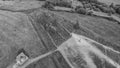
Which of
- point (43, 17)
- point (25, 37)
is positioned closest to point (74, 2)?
point (43, 17)

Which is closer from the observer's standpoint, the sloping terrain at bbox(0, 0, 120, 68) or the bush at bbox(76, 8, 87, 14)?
the sloping terrain at bbox(0, 0, 120, 68)

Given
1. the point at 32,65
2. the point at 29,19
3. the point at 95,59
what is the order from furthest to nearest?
the point at 29,19 < the point at 95,59 < the point at 32,65

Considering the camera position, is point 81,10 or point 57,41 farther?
point 81,10

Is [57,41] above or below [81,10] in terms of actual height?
below

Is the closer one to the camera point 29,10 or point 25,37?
point 25,37

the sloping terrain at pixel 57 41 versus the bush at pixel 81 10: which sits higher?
the bush at pixel 81 10

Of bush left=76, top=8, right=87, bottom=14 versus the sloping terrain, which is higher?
bush left=76, top=8, right=87, bottom=14

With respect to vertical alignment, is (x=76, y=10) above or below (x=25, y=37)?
above

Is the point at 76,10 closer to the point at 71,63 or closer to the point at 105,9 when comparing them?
the point at 105,9

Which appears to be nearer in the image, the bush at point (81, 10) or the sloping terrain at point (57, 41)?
the sloping terrain at point (57, 41)

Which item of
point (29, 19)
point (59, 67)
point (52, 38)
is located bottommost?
point (59, 67)

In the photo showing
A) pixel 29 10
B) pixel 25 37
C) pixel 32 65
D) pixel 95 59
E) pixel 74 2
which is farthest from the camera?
pixel 74 2
